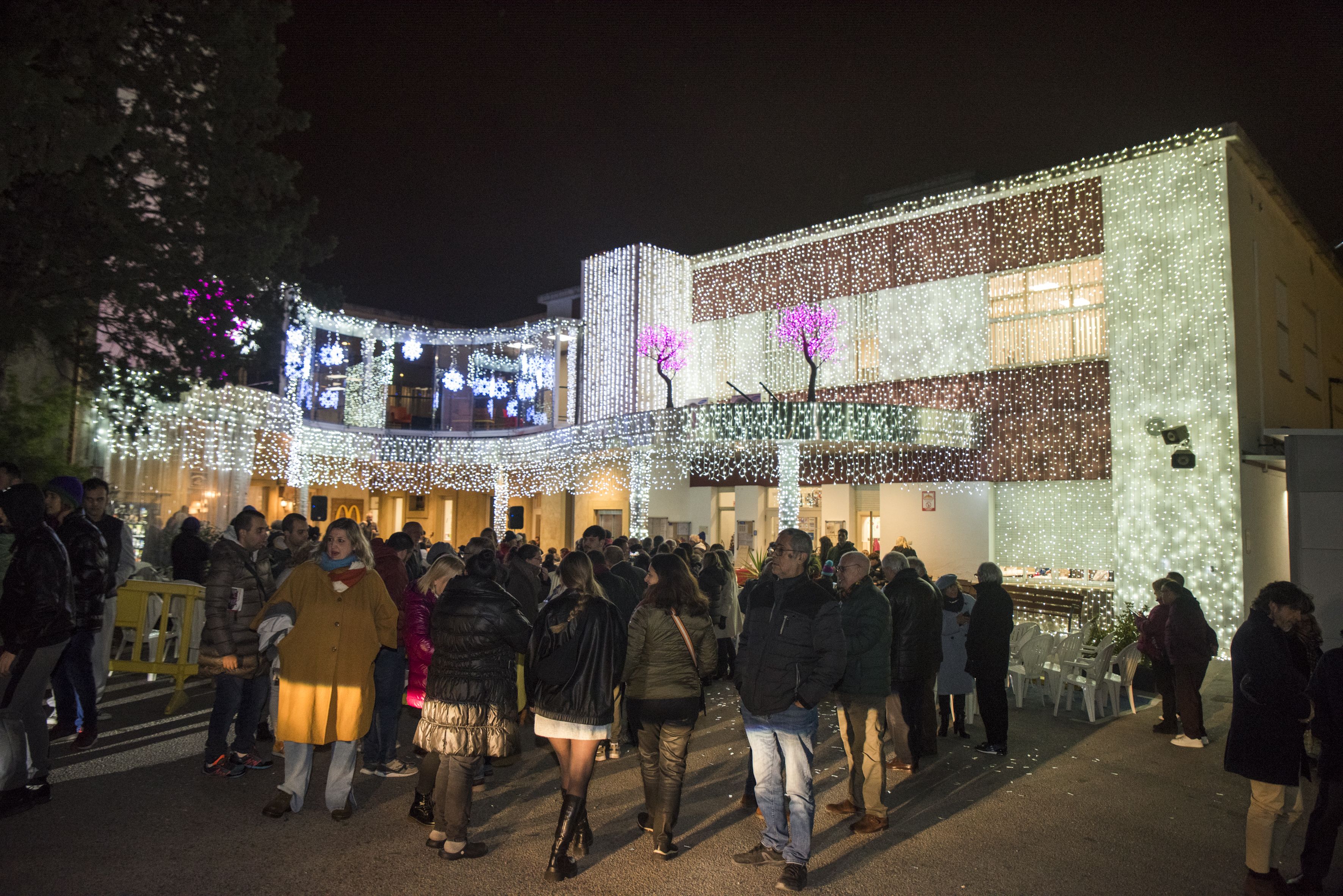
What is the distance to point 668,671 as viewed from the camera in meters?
4.50

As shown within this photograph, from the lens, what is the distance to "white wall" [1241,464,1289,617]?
1324cm

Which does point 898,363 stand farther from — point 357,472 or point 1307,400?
point 357,472

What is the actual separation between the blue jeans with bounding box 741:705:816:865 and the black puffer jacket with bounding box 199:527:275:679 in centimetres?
305

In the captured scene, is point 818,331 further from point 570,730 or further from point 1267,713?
point 570,730

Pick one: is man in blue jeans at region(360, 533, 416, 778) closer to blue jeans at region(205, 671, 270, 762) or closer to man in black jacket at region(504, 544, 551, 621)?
blue jeans at region(205, 671, 270, 762)

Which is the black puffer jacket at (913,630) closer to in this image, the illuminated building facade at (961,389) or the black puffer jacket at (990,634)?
the black puffer jacket at (990,634)

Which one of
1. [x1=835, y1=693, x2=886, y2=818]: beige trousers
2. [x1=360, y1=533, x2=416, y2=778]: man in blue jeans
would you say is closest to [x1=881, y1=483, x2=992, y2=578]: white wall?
[x1=835, y1=693, x2=886, y2=818]: beige trousers

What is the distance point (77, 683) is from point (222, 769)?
1.46 metres

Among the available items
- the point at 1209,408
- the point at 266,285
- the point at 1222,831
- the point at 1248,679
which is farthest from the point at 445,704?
the point at 1209,408

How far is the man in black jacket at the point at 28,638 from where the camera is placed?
470cm

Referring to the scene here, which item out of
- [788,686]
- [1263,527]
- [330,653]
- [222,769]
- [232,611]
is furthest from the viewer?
[1263,527]

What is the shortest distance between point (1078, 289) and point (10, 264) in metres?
15.9

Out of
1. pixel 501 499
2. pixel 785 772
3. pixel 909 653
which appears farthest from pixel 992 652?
pixel 501 499

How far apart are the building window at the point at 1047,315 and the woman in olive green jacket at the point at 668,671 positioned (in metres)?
13.3
